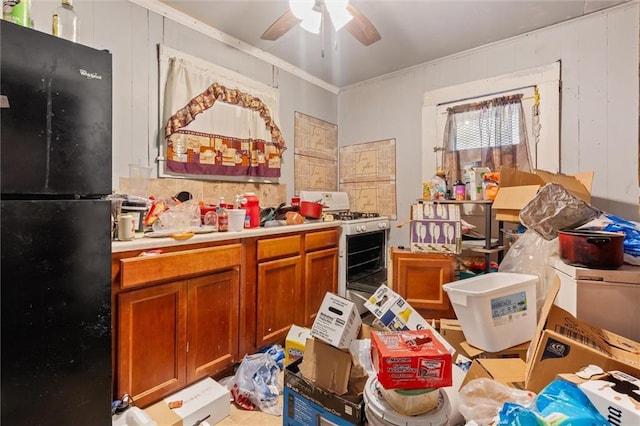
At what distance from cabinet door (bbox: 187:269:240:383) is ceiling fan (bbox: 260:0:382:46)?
1.64 m

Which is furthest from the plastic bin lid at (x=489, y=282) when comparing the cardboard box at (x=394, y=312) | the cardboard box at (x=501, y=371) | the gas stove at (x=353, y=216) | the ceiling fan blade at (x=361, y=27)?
the ceiling fan blade at (x=361, y=27)

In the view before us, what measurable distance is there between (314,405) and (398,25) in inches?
104

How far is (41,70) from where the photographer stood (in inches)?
43.9

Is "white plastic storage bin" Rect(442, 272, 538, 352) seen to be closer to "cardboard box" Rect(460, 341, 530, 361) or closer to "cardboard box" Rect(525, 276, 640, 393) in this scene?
"cardboard box" Rect(460, 341, 530, 361)

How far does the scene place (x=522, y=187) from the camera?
2.12 meters

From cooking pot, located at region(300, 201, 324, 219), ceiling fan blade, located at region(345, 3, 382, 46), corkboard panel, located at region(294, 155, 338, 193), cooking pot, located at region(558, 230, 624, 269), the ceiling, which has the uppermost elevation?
the ceiling

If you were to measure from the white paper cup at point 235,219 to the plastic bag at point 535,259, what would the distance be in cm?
175

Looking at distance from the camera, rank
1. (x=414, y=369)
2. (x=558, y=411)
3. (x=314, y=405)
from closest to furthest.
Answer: (x=558, y=411), (x=414, y=369), (x=314, y=405)

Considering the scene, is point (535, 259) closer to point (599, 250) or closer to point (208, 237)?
point (599, 250)

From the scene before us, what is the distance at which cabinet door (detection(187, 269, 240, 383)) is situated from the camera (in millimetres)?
1785

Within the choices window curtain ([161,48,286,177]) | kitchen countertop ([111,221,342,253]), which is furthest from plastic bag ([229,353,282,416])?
window curtain ([161,48,286,177])

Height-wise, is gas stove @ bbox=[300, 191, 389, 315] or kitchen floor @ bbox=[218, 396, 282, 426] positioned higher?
gas stove @ bbox=[300, 191, 389, 315]

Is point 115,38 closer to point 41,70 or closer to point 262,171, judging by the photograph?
point 41,70

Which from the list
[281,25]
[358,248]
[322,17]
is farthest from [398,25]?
[358,248]
